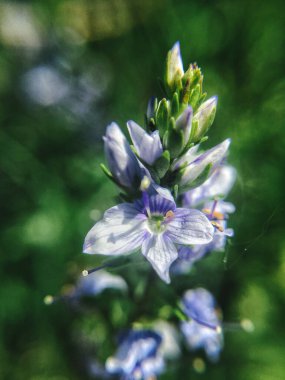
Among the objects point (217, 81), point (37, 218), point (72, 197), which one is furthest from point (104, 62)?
point (37, 218)

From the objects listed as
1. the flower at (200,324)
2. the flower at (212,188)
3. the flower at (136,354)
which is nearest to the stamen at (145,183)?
the flower at (212,188)

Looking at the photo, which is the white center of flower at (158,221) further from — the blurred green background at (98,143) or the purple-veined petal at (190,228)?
the blurred green background at (98,143)

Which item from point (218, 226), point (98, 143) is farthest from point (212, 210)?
point (98, 143)

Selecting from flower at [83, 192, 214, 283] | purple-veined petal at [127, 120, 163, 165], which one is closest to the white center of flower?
flower at [83, 192, 214, 283]

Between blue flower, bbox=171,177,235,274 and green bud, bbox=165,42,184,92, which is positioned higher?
green bud, bbox=165,42,184,92

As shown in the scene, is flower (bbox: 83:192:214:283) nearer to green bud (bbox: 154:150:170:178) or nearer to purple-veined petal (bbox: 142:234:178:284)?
purple-veined petal (bbox: 142:234:178:284)
